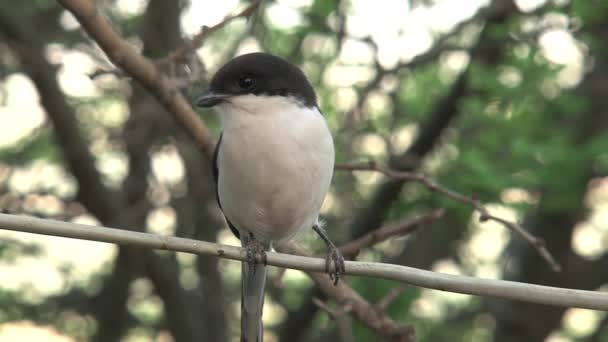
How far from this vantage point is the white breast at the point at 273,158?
4.42 metres

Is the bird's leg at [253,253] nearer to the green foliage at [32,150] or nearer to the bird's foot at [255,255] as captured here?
the bird's foot at [255,255]

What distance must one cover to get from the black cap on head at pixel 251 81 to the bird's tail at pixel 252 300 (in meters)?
0.99

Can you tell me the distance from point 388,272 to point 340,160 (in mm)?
4153

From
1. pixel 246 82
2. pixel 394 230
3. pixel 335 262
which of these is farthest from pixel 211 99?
pixel 394 230

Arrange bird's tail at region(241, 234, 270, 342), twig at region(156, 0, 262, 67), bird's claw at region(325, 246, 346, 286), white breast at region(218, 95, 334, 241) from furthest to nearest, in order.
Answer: bird's tail at region(241, 234, 270, 342)
twig at region(156, 0, 262, 67)
white breast at region(218, 95, 334, 241)
bird's claw at region(325, 246, 346, 286)

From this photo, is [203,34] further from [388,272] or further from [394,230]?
[388,272]

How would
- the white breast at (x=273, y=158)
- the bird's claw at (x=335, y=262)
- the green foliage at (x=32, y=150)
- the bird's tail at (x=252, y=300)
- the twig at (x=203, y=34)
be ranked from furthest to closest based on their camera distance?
the green foliage at (x=32, y=150) → the bird's tail at (x=252, y=300) → the twig at (x=203, y=34) → the white breast at (x=273, y=158) → the bird's claw at (x=335, y=262)

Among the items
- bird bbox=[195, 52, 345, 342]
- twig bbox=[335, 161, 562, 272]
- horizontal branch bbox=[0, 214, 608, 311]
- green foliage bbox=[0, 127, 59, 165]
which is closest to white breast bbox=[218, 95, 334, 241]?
bird bbox=[195, 52, 345, 342]

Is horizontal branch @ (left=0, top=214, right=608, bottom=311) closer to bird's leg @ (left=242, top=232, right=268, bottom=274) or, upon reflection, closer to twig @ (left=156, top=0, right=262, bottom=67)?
bird's leg @ (left=242, top=232, right=268, bottom=274)

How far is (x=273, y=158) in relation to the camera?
14.4ft

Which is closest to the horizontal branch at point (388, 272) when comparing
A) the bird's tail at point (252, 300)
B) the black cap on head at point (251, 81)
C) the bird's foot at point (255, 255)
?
the bird's foot at point (255, 255)

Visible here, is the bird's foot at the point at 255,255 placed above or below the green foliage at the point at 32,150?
below

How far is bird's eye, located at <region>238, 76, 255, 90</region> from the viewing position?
469cm

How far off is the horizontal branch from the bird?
1.07 m
